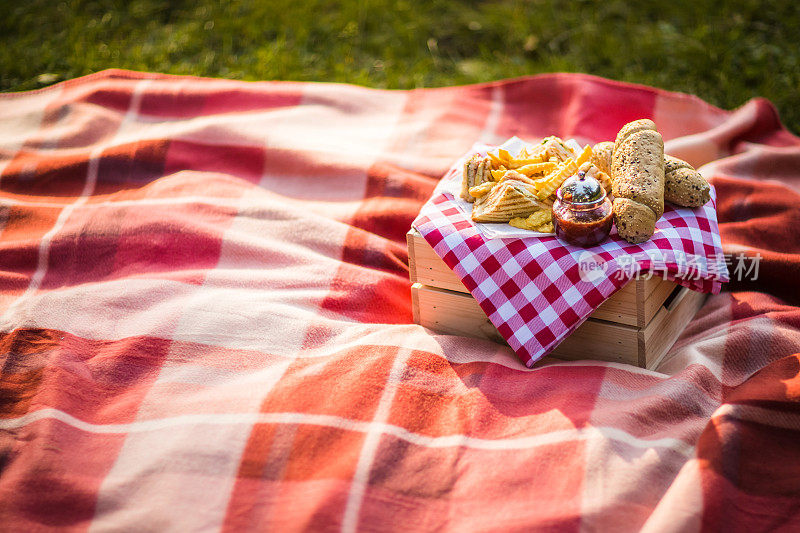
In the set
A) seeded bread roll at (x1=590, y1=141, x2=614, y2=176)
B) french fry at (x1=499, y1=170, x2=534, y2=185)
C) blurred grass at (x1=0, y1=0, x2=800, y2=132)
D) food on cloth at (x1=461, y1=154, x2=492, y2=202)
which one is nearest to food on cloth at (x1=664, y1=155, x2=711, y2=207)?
seeded bread roll at (x1=590, y1=141, x2=614, y2=176)

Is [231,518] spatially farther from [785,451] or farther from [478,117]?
[478,117]

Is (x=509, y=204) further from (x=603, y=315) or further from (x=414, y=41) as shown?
(x=414, y=41)

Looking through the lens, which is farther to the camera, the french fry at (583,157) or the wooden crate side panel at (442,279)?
the french fry at (583,157)

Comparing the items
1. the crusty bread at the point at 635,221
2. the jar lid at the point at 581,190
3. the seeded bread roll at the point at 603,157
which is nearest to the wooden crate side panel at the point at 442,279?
the crusty bread at the point at 635,221

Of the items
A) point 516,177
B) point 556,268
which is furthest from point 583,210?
point 516,177

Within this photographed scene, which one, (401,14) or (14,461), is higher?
(401,14)

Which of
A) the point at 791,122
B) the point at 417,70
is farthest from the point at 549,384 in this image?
the point at 417,70

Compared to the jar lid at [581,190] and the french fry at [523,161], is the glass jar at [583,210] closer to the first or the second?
the jar lid at [581,190]
